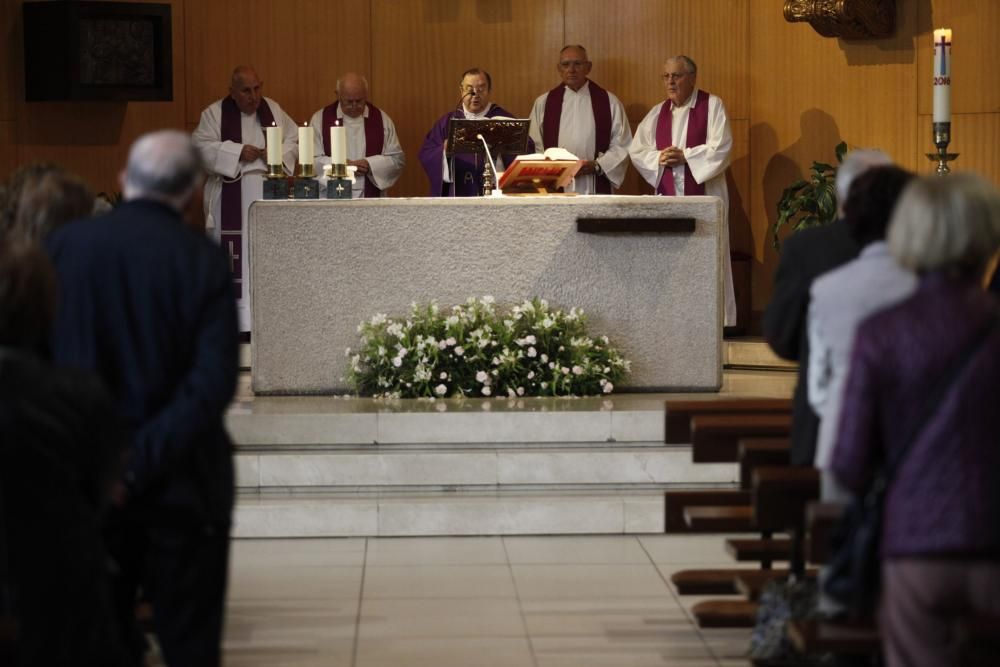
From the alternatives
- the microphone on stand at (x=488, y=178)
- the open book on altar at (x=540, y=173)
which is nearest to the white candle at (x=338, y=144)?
the microphone on stand at (x=488, y=178)

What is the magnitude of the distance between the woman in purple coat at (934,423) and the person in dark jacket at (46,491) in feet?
4.52

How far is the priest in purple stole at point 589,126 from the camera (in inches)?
417

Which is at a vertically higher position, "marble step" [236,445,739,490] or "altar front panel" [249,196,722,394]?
"altar front panel" [249,196,722,394]

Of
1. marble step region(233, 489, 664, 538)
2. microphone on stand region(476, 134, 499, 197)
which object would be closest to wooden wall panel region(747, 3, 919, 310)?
microphone on stand region(476, 134, 499, 197)

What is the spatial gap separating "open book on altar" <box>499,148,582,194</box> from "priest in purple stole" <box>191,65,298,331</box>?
2.67 m

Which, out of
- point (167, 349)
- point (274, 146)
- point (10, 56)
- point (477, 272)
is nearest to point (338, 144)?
point (274, 146)

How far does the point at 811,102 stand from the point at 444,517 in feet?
17.2

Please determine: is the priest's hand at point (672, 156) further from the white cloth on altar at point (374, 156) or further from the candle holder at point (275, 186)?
the candle holder at point (275, 186)

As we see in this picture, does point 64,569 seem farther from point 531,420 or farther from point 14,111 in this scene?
point 14,111

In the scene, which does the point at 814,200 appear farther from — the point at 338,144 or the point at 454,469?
the point at 454,469

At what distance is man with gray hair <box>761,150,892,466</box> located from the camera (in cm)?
407

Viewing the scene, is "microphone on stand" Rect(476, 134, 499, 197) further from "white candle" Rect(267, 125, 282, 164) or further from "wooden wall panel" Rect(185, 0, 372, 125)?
"wooden wall panel" Rect(185, 0, 372, 125)

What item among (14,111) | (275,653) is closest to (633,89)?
(14,111)

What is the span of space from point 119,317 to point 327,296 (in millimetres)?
4264
